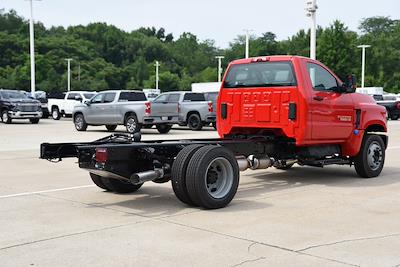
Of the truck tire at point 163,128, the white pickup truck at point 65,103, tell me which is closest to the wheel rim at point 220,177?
the truck tire at point 163,128

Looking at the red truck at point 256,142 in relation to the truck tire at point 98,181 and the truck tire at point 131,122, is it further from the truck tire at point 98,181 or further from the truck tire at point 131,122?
the truck tire at point 131,122

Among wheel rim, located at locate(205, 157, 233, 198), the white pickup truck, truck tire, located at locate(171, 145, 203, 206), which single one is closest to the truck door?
wheel rim, located at locate(205, 157, 233, 198)

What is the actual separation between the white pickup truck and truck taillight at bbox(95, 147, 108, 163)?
25.6 m

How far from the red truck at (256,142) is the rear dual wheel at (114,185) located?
17 mm

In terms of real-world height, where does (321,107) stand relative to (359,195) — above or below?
above

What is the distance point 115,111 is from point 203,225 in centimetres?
1784

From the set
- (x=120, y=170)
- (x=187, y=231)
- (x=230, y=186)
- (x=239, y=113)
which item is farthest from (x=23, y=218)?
(x=239, y=113)

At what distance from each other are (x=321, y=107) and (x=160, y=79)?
106 meters

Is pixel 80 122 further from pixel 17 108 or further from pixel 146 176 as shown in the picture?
pixel 146 176

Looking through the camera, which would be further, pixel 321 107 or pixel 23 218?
pixel 321 107

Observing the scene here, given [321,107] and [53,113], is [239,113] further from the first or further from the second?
[53,113]

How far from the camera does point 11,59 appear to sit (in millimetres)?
107562

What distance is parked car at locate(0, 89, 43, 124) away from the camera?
2927 centimetres

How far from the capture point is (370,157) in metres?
10.9
